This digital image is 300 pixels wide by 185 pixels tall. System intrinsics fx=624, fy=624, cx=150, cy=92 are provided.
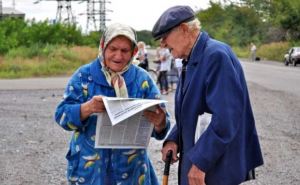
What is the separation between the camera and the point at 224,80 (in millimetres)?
3066

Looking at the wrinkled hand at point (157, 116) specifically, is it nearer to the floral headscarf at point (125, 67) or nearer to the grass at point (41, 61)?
the floral headscarf at point (125, 67)

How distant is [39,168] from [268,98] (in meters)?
11.3

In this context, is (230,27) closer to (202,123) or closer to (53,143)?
(53,143)

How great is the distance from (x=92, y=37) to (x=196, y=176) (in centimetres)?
6746

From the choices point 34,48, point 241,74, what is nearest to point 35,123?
point 241,74

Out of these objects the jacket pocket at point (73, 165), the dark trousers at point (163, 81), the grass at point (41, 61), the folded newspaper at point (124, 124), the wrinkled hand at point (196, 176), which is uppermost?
the folded newspaper at point (124, 124)

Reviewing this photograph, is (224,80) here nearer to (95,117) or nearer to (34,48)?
(95,117)

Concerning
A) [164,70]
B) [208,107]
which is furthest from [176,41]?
[164,70]

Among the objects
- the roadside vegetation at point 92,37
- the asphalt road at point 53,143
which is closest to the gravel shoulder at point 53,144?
the asphalt road at point 53,143

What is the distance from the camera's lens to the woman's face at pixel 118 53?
142 inches

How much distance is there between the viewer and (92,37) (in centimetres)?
6994

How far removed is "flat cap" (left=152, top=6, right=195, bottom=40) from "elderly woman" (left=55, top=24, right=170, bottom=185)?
0.36 metres

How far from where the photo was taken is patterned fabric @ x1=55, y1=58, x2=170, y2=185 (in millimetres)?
3660

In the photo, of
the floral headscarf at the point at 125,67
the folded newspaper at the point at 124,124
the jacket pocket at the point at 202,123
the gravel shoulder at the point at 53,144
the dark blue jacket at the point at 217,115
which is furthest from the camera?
the gravel shoulder at the point at 53,144
